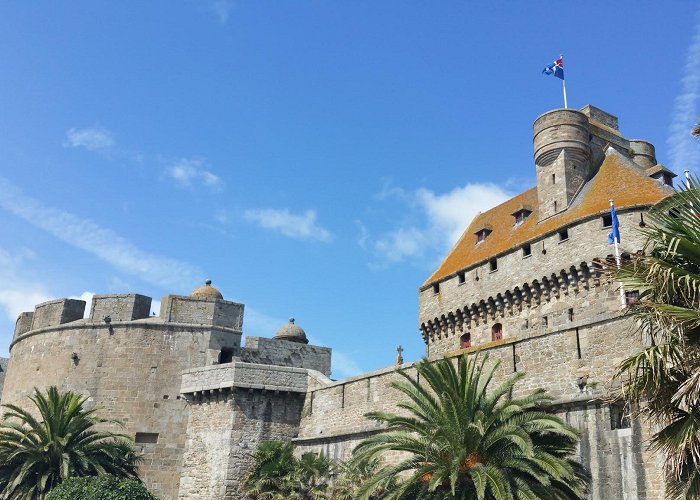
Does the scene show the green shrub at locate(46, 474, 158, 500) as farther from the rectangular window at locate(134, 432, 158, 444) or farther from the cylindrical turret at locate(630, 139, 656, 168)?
the cylindrical turret at locate(630, 139, 656, 168)

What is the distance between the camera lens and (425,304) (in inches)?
1308

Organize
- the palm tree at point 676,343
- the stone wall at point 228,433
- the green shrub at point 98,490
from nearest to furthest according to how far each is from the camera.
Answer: the palm tree at point 676,343 < the green shrub at point 98,490 < the stone wall at point 228,433

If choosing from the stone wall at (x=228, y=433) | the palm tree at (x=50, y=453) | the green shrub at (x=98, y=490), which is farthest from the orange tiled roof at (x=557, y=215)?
the green shrub at (x=98, y=490)

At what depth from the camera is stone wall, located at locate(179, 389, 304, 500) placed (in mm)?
22672

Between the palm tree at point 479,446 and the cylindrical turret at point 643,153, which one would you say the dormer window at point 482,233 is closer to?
the cylindrical turret at point 643,153

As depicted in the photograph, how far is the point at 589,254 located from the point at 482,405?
40.4ft

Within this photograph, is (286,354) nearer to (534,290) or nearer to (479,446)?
(534,290)

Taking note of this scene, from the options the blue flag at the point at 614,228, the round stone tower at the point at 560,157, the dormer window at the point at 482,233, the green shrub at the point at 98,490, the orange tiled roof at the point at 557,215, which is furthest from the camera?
the dormer window at the point at 482,233

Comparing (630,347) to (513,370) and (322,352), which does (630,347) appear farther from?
(322,352)

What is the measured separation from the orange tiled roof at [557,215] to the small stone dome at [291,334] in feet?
19.1

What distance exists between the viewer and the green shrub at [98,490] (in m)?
19.5

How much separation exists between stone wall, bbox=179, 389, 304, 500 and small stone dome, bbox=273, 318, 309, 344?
347 inches

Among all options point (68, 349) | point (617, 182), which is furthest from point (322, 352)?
point (617, 182)

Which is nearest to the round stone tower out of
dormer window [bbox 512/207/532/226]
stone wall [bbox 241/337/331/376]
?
dormer window [bbox 512/207/532/226]
